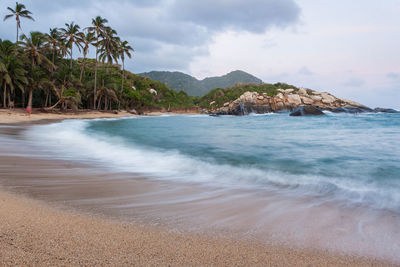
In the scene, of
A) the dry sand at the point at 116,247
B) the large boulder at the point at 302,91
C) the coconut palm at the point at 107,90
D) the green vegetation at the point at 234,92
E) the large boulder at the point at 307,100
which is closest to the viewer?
the dry sand at the point at 116,247

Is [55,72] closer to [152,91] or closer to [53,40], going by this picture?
[53,40]

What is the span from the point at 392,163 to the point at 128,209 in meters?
7.80

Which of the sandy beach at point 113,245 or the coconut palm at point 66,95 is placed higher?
the coconut palm at point 66,95

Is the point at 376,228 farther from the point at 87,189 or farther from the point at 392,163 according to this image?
the point at 392,163

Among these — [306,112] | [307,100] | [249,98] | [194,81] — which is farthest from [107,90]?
[194,81]

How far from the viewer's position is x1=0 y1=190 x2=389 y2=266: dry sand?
5.34 ft

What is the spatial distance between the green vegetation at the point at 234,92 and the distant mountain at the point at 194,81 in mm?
72947

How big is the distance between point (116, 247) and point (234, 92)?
260ft

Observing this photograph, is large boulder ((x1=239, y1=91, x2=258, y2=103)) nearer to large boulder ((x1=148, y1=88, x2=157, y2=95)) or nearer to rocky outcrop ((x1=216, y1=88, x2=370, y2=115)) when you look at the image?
rocky outcrop ((x1=216, y1=88, x2=370, y2=115))

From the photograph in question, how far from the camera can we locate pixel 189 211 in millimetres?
2873

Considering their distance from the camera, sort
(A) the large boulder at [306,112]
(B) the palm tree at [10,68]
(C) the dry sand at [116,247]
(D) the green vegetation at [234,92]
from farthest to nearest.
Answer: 1. (D) the green vegetation at [234,92]
2. (A) the large boulder at [306,112]
3. (B) the palm tree at [10,68]
4. (C) the dry sand at [116,247]

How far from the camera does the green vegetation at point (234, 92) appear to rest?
244 feet

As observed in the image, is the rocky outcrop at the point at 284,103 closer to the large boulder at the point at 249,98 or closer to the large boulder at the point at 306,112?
the large boulder at the point at 249,98

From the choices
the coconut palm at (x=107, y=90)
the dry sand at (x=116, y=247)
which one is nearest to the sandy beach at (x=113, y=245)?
the dry sand at (x=116, y=247)
